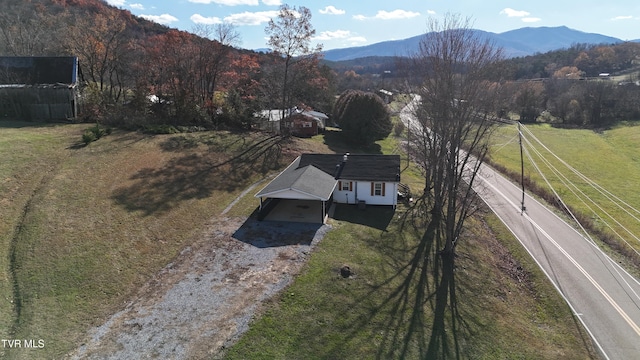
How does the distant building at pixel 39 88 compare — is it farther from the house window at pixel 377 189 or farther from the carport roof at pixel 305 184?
the house window at pixel 377 189

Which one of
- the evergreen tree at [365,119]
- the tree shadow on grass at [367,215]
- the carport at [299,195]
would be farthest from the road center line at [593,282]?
the evergreen tree at [365,119]

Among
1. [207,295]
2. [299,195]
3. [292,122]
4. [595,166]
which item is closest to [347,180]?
[299,195]

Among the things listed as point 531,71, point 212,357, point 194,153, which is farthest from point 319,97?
point 531,71

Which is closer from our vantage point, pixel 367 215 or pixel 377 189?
pixel 367 215

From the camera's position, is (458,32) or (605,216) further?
(605,216)

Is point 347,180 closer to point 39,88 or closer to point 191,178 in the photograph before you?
point 191,178

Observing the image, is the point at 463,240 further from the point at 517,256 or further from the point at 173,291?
the point at 173,291

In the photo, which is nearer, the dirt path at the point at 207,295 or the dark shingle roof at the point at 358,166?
the dirt path at the point at 207,295
